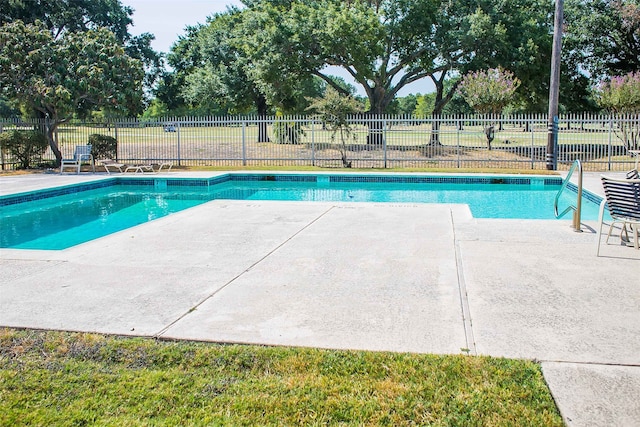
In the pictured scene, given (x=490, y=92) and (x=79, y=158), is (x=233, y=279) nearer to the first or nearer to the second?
(x=79, y=158)

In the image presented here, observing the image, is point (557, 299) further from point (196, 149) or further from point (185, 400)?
point (196, 149)

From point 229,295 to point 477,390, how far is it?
2.25m

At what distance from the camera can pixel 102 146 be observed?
18500mm

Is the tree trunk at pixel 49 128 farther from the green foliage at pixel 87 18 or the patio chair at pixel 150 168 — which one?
the green foliage at pixel 87 18

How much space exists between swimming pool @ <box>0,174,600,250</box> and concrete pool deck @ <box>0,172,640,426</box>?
9.42 ft

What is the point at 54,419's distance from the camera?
2.54m

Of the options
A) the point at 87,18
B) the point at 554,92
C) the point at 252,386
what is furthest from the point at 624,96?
the point at 87,18

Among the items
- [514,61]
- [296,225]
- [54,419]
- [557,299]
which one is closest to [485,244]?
[557,299]

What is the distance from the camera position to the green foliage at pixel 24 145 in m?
16.8

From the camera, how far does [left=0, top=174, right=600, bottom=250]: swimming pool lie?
31.0 feet

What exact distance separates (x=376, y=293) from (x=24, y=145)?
16.1 metres

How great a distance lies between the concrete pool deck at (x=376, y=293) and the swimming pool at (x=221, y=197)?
113 inches

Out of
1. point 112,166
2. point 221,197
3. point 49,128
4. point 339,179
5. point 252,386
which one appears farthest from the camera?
point 112,166

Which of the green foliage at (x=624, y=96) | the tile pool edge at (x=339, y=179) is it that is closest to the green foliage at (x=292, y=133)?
the tile pool edge at (x=339, y=179)
